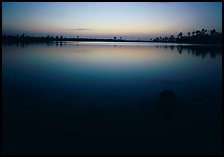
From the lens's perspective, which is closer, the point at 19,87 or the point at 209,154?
the point at 209,154

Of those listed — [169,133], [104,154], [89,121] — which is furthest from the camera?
[89,121]

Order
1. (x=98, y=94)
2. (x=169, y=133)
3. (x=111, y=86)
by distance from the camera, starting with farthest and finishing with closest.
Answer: (x=111, y=86), (x=98, y=94), (x=169, y=133)

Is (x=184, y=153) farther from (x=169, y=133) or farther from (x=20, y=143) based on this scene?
(x=20, y=143)

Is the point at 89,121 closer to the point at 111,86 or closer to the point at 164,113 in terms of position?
the point at 164,113

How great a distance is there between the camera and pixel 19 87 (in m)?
15.5

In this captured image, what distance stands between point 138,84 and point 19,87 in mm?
9486

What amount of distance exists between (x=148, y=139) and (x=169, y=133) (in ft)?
3.76

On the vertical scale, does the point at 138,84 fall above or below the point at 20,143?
above

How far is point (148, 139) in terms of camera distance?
27.5 feet

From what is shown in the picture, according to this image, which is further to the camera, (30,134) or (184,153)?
(30,134)

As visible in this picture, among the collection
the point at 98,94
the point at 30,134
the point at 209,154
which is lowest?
the point at 209,154

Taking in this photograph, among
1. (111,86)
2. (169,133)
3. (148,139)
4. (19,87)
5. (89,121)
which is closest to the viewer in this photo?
(148,139)

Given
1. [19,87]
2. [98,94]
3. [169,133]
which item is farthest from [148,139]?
[19,87]

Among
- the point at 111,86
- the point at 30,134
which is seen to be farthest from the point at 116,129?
the point at 111,86
